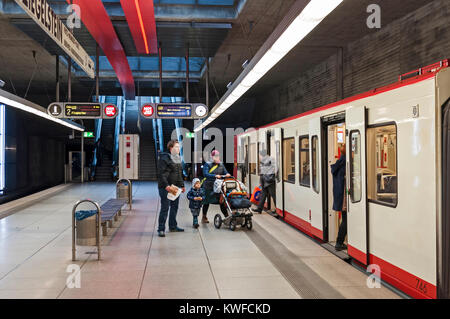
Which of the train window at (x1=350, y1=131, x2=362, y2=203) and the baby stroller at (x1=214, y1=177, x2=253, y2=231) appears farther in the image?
the baby stroller at (x1=214, y1=177, x2=253, y2=231)

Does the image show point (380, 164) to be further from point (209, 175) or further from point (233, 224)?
point (209, 175)

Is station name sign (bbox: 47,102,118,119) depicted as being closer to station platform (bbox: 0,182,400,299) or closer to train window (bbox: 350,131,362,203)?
station platform (bbox: 0,182,400,299)

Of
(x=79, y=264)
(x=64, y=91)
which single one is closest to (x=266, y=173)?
(x=79, y=264)

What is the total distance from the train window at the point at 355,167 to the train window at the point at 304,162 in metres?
2.05

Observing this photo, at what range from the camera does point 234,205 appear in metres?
8.05

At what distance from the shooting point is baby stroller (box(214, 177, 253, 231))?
8.06 meters

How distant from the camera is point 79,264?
5602 mm

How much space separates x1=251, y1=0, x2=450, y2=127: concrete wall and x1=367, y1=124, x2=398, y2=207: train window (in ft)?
9.92

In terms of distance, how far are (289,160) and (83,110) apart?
20.2 ft

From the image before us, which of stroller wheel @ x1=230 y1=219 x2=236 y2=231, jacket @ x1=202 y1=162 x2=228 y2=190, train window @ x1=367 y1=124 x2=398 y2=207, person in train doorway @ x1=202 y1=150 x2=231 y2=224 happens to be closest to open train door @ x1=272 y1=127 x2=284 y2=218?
person in train doorway @ x1=202 y1=150 x2=231 y2=224

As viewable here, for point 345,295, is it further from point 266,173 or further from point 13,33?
point 13,33

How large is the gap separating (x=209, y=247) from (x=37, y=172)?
64.9 ft

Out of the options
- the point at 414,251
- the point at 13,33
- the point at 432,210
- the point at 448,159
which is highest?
the point at 13,33

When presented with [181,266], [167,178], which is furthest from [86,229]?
[167,178]
